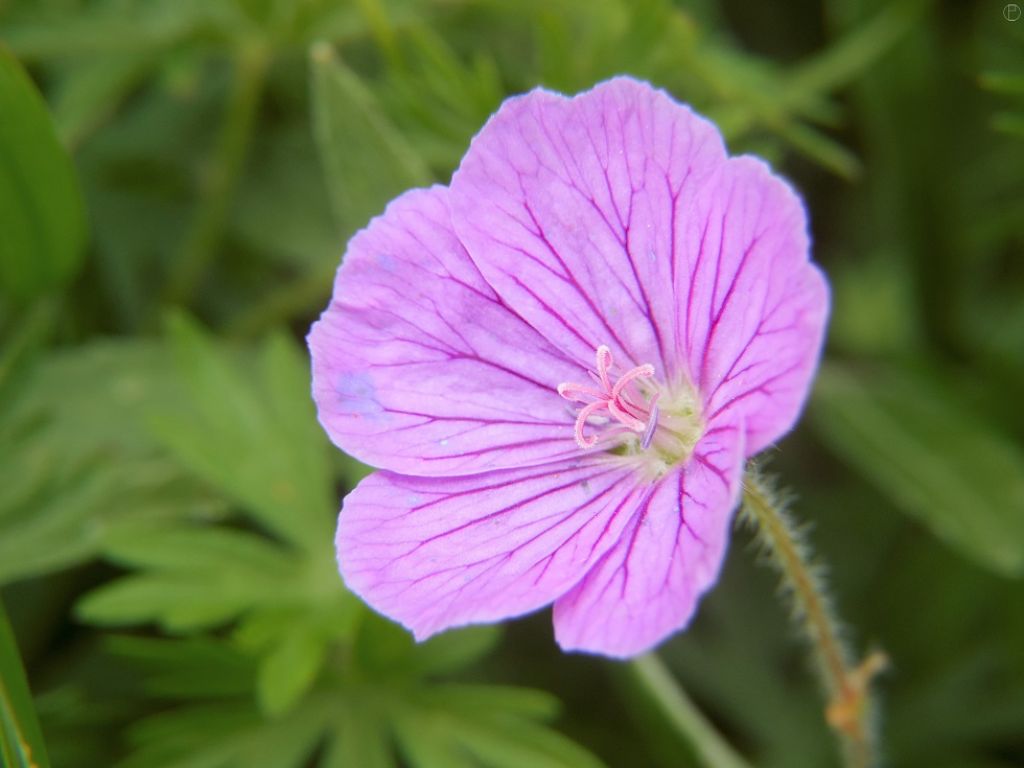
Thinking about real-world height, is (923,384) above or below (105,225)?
below

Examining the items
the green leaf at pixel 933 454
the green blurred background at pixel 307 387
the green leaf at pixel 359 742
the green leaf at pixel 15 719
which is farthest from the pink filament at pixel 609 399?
the green leaf at pixel 933 454

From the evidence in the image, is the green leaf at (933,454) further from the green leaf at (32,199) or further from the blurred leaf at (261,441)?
the green leaf at (32,199)

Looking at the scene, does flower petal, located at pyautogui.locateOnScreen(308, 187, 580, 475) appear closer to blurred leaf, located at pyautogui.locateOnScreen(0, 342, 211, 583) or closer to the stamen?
the stamen

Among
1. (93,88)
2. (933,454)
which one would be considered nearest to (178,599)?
(93,88)

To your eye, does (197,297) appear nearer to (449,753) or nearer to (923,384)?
(449,753)

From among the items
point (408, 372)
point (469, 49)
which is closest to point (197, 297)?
point (469, 49)

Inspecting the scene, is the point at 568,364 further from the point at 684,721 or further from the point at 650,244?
the point at 684,721

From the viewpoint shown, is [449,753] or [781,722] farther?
[781,722]
